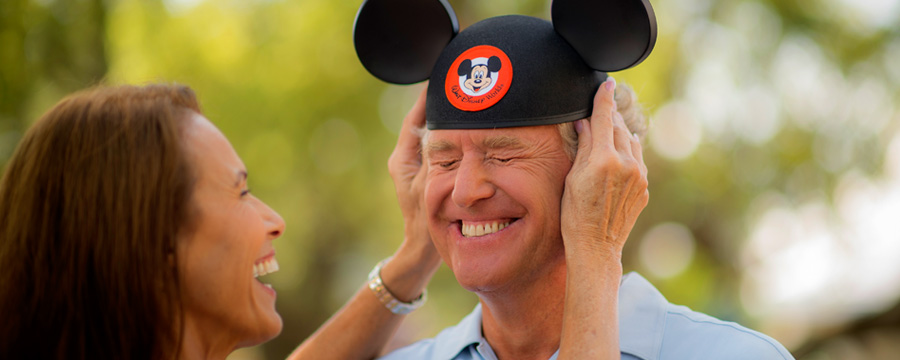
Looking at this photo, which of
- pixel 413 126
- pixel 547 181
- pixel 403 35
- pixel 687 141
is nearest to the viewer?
pixel 547 181

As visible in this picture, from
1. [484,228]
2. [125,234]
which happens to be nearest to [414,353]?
[484,228]

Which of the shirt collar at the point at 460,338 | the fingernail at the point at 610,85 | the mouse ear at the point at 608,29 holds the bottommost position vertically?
the shirt collar at the point at 460,338

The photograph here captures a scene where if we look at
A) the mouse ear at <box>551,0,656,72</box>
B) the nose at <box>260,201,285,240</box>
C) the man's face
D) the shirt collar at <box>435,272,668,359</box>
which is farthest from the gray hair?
the nose at <box>260,201,285,240</box>

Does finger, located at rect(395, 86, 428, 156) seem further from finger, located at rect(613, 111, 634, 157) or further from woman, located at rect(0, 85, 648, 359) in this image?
woman, located at rect(0, 85, 648, 359)

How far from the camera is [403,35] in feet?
11.3

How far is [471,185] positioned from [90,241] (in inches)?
54.4

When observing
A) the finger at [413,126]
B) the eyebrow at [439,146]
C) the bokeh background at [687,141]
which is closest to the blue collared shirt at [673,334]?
the eyebrow at [439,146]

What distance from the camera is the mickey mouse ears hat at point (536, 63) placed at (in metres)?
2.96

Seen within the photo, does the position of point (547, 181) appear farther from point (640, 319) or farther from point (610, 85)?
point (640, 319)

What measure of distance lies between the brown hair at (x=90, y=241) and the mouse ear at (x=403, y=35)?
1.33 metres

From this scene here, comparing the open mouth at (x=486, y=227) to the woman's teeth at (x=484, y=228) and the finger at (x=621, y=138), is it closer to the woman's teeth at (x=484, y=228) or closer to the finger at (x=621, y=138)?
the woman's teeth at (x=484, y=228)

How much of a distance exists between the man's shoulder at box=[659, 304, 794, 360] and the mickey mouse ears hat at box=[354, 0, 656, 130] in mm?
915

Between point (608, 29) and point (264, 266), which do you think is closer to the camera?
point (264, 266)

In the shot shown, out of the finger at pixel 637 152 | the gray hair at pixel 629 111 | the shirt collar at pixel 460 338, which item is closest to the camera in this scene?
the finger at pixel 637 152
